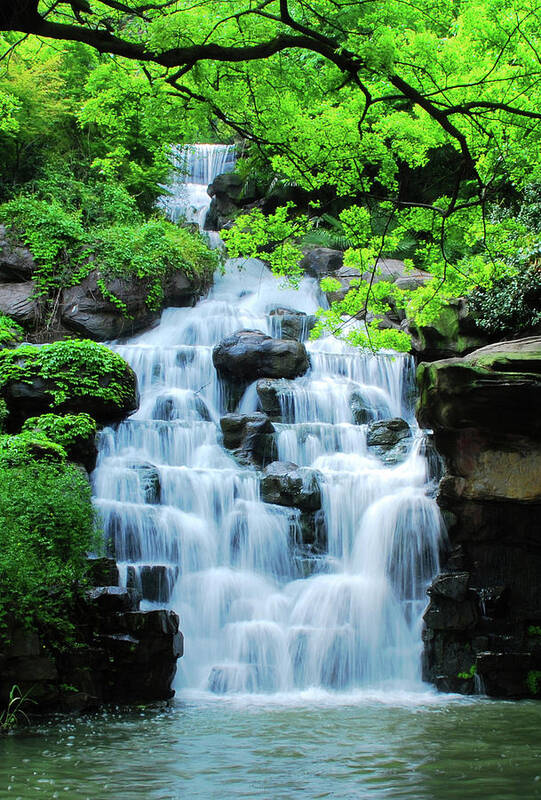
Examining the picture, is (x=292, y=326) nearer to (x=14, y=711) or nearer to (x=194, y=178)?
(x=194, y=178)

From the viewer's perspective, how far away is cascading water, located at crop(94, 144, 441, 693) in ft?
37.0

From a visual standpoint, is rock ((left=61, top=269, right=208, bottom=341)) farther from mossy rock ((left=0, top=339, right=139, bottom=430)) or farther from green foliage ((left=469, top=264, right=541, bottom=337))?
green foliage ((left=469, top=264, right=541, bottom=337))

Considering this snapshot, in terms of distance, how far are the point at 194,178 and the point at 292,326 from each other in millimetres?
12715

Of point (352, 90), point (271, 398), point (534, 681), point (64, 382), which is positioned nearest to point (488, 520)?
point (534, 681)

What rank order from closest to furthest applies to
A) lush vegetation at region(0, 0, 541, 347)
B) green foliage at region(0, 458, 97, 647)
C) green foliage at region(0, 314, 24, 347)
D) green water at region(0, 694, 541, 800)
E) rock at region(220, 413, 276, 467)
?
green water at region(0, 694, 541, 800) < lush vegetation at region(0, 0, 541, 347) < green foliage at region(0, 458, 97, 647) < rock at region(220, 413, 276, 467) < green foliage at region(0, 314, 24, 347)

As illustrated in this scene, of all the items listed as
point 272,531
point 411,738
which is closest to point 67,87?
point 272,531

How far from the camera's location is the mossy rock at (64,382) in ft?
46.5

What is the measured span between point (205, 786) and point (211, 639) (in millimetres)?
5855

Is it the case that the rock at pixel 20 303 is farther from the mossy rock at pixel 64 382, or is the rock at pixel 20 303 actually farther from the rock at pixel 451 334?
the rock at pixel 451 334

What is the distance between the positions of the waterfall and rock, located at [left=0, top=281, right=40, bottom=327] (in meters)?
8.11

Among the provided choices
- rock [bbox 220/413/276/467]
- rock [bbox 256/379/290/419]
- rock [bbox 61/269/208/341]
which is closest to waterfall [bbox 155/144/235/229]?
rock [bbox 61/269/208/341]

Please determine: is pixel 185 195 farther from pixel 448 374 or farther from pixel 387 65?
pixel 387 65

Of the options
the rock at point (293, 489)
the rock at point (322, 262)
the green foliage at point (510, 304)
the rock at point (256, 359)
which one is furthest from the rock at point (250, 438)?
the rock at point (322, 262)

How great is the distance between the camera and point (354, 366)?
18.6 metres
